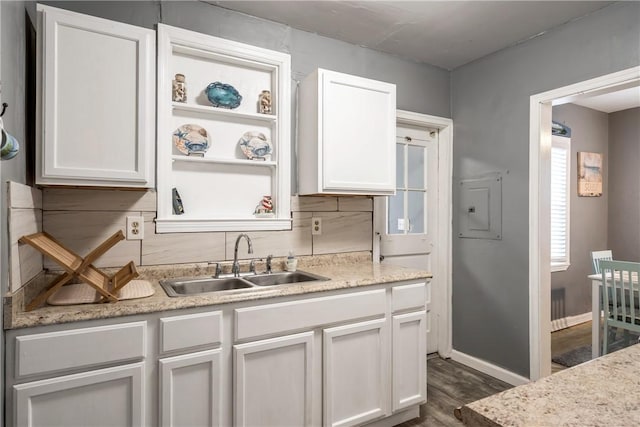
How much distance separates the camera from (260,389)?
174 centimetres

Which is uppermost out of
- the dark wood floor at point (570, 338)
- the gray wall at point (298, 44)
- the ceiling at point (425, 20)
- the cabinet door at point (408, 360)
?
the ceiling at point (425, 20)

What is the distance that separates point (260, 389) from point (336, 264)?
1.07m

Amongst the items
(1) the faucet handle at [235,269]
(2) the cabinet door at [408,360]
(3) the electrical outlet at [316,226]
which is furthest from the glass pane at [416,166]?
(1) the faucet handle at [235,269]

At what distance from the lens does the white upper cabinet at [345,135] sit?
7.40 ft

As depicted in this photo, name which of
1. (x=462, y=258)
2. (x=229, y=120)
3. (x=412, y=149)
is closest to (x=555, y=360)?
(x=462, y=258)

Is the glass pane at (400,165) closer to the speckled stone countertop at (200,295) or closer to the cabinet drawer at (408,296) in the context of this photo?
the speckled stone countertop at (200,295)

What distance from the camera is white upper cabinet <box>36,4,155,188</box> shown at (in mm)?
1590

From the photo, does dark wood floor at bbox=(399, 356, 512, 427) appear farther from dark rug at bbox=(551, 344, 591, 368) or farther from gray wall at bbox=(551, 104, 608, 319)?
gray wall at bbox=(551, 104, 608, 319)

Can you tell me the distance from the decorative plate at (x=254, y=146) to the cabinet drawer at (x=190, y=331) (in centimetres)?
108

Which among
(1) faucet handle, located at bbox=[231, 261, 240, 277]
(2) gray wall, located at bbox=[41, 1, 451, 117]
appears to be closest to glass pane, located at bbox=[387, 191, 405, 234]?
(2) gray wall, located at bbox=[41, 1, 451, 117]

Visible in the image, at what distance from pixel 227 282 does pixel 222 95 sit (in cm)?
112

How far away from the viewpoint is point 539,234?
2578 millimetres

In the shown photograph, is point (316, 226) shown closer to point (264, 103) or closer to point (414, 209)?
point (264, 103)

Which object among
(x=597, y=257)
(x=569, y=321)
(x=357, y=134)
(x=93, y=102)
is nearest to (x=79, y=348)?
(x=93, y=102)
